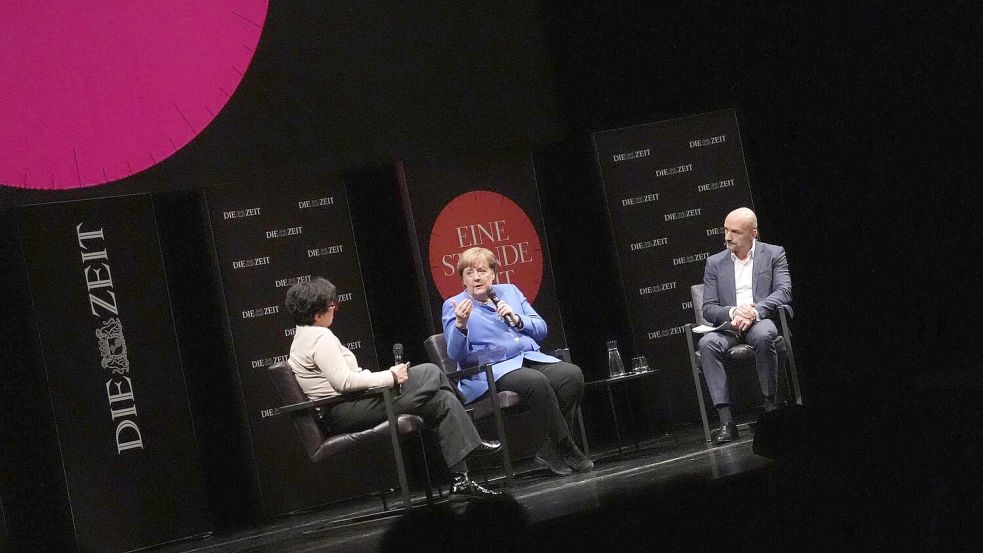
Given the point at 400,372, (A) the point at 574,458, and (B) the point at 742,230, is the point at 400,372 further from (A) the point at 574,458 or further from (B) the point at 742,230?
(B) the point at 742,230

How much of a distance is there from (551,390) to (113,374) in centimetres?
221

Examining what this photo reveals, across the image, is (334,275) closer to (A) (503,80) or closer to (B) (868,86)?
(A) (503,80)

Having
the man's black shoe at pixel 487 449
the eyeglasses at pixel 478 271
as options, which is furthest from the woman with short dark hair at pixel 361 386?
the eyeglasses at pixel 478 271

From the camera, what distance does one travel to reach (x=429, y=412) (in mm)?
4578

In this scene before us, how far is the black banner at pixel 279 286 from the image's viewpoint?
559 centimetres

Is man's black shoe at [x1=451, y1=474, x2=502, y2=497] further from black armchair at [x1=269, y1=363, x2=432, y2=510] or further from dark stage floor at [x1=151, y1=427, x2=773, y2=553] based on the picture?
black armchair at [x1=269, y1=363, x2=432, y2=510]

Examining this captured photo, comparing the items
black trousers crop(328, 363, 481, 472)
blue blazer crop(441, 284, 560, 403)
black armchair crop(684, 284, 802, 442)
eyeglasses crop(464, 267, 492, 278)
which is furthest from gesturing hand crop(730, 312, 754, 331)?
black trousers crop(328, 363, 481, 472)

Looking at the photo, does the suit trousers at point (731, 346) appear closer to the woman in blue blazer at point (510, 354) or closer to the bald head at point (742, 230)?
the bald head at point (742, 230)

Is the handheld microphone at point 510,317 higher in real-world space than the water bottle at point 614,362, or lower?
higher

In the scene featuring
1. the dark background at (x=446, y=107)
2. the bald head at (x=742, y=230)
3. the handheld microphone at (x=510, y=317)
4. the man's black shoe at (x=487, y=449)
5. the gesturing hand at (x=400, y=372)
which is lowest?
the man's black shoe at (x=487, y=449)

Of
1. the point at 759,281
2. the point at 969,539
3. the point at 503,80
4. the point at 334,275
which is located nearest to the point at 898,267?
the point at 969,539

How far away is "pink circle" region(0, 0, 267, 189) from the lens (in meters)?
5.23

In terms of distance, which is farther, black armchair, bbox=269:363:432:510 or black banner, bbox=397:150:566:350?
black banner, bbox=397:150:566:350

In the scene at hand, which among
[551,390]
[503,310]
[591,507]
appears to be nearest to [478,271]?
[503,310]
